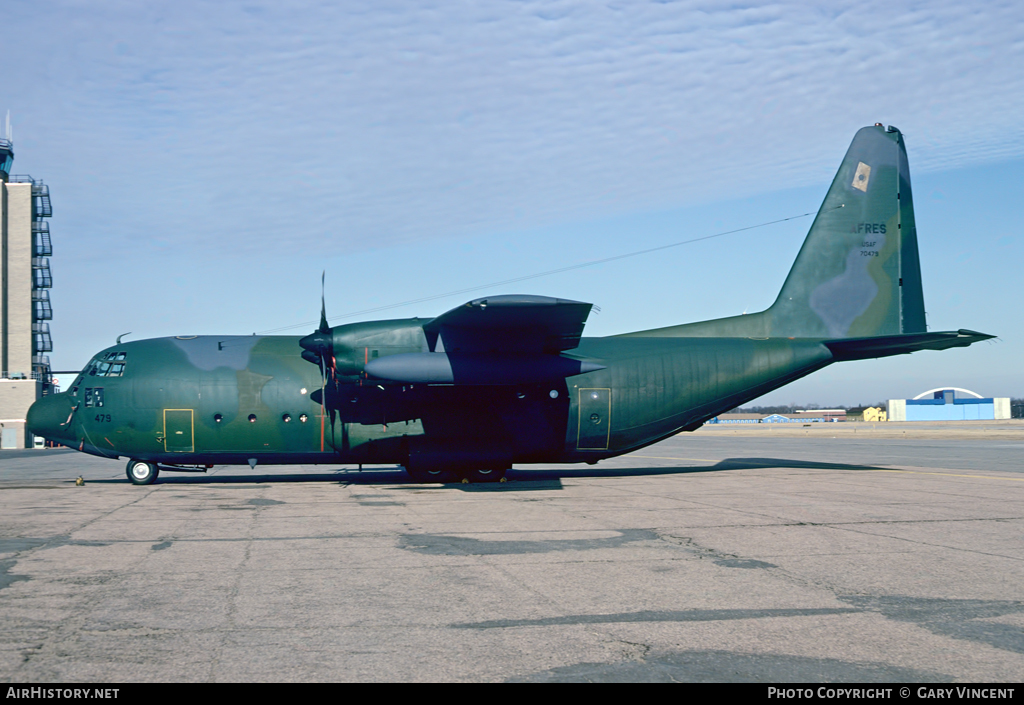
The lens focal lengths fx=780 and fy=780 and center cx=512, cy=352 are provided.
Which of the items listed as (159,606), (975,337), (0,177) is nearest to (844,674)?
(159,606)

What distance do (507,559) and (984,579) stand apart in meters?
5.78

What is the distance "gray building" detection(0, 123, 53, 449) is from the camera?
2778 inches

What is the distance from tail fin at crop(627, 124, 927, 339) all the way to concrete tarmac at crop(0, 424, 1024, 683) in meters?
7.28

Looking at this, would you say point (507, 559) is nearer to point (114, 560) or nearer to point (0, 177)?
point (114, 560)

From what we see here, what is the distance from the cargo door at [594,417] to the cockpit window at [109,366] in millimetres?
12941

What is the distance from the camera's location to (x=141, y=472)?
2231 cm

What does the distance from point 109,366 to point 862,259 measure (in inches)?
885

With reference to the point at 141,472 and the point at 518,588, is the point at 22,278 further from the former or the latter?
the point at 518,588

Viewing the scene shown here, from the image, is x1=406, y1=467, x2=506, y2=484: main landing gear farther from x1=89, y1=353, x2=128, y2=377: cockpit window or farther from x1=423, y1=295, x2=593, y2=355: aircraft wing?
x1=89, y1=353, x2=128, y2=377: cockpit window

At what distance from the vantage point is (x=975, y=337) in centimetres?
2184

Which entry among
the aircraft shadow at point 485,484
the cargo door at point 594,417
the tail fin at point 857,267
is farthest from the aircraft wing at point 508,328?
the tail fin at point 857,267

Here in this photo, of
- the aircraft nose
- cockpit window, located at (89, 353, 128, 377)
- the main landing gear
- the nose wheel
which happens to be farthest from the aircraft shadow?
cockpit window, located at (89, 353, 128, 377)

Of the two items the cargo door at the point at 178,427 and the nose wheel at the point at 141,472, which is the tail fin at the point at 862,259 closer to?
the cargo door at the point at 178,427

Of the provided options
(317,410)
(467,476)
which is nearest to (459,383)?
(467,476)
